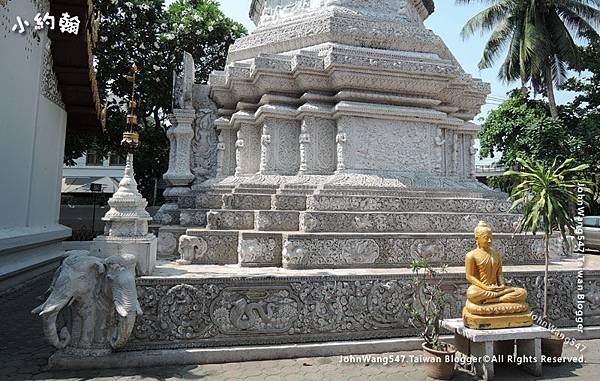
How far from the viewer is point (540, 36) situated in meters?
19.6

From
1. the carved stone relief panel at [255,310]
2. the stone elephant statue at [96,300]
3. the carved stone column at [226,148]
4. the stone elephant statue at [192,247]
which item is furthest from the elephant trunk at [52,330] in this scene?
the carved stone column at [226,148]

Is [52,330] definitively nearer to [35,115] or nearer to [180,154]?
[180,154]

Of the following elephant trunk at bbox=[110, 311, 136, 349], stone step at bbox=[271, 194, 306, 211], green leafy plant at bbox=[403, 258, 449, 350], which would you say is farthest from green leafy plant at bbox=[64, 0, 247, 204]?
green leafy plant at bbox=[403, 258, 449, 350]

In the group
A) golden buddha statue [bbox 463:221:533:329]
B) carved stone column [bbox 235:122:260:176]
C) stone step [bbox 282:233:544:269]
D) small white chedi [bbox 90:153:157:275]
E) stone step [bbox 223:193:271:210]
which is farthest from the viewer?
carved stone column [bbox 235:122:260:176]

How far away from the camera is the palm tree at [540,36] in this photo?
1955cm

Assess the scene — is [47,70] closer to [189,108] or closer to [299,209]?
[189,108]

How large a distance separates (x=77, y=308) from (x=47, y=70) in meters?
8.41

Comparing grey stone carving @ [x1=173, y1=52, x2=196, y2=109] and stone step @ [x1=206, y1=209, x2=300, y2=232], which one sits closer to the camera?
stone step @ [x1=206, y1=209, x2=300, y2=232]

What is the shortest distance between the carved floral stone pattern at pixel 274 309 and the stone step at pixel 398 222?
1.27 metres

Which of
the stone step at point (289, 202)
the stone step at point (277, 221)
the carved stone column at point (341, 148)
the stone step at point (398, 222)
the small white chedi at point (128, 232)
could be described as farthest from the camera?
the carved stone column at point (341, 148)

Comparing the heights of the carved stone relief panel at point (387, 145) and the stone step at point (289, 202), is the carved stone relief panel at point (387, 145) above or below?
above

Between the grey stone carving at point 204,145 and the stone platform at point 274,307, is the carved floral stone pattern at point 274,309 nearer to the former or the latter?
the stone platform at point 274,307

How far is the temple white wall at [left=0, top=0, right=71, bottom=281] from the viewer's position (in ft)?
26.2

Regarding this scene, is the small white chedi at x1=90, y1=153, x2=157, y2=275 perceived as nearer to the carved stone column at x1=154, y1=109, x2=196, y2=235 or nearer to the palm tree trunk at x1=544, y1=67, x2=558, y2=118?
the carved stone column at x1=154, y1=109, x2=196, y2=235
